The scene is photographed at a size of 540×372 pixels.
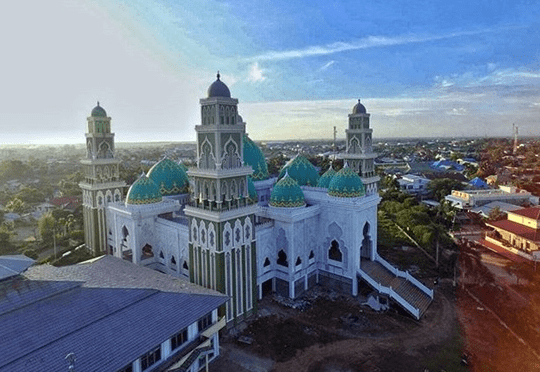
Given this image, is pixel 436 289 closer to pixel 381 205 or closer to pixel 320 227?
pixel 320 227

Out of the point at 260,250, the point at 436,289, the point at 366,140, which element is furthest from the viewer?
the point at 366,140

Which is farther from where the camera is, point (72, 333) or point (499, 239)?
point (499, 239)

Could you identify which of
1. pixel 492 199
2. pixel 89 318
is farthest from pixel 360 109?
pixel 492 199

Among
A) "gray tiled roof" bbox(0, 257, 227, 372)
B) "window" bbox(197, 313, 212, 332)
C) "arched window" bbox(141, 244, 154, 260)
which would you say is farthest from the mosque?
"gray tiled roof" bbox(0, 257, 227, 372)

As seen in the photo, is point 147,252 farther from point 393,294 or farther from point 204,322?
point 393,294

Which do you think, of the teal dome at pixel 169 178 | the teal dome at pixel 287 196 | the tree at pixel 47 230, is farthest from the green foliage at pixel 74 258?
the teal dome at pixel 287 196

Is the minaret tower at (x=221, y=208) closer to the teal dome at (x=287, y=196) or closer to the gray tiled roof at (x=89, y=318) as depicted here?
the gray tiled roof at (x=89, y=318)

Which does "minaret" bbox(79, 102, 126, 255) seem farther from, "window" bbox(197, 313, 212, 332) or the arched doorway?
the arched doorway

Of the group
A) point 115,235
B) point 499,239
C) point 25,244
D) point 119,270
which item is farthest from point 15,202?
point 499,239
